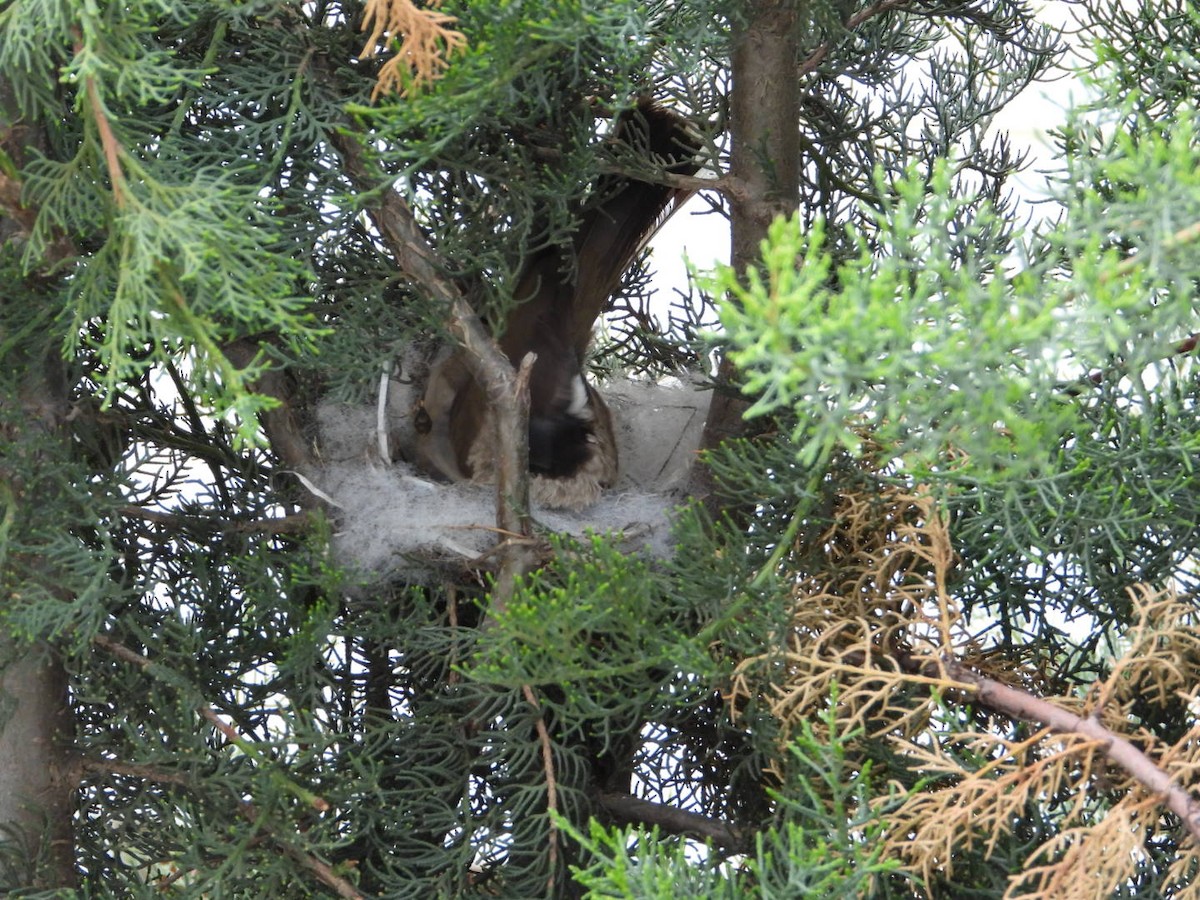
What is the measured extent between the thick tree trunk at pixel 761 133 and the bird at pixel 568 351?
96 mm

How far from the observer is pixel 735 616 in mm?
834

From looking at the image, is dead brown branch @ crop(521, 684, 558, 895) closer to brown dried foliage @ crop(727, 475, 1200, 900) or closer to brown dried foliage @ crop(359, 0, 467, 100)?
brown dried foliage @ crop(727, 475, 1200, 900)

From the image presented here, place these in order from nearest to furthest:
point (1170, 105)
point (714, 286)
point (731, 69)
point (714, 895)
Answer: point (714, 286) < point (714, 895) < point (1170, 105) < point (731, 69)

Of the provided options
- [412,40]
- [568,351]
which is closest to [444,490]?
[568,351]

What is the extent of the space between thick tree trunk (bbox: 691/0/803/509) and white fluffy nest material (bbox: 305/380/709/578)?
9.0 inches

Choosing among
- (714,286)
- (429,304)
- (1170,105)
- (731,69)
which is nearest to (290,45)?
(429,304)

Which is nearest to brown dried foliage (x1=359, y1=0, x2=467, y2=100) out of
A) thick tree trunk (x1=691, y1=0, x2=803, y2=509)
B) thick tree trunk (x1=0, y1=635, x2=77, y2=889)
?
thick tree trunk (x1=691, y1=0, x2=803, y2=509)

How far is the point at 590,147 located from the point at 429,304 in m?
0.17

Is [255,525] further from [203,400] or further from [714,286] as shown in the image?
[714,286]

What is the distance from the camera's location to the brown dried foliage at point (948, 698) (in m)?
0.72

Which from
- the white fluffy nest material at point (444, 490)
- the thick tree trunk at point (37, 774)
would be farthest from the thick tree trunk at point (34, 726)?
the white fluffy nest material at point (444, 490)

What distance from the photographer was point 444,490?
1354mm

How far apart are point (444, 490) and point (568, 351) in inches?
8.2

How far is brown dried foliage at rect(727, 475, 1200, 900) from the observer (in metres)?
0.72
